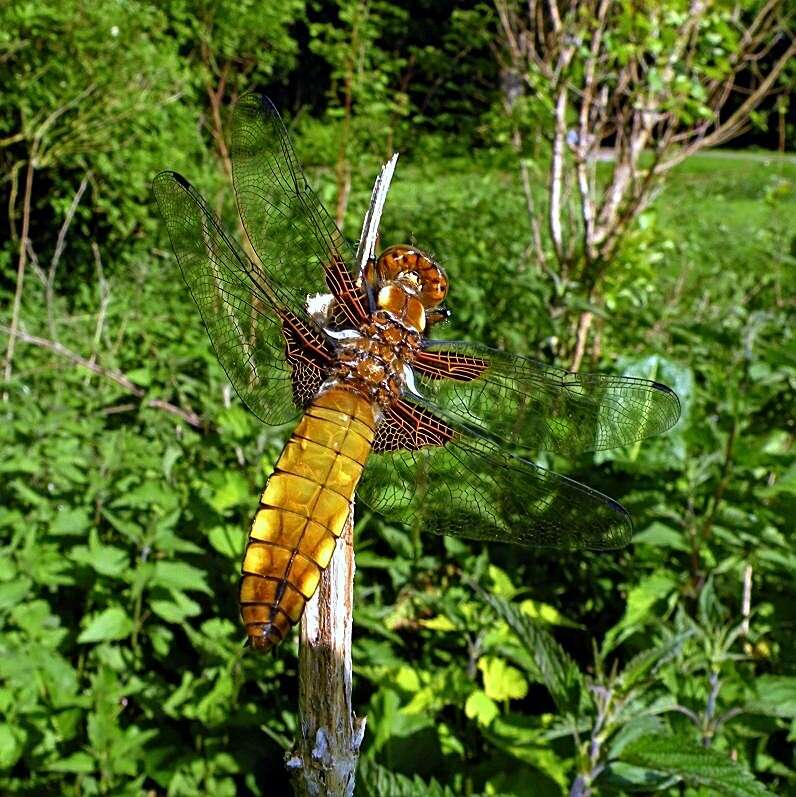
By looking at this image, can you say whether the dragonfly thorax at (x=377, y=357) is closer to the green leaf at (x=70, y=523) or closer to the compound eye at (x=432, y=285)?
the compound eye at (x=432, y=285)

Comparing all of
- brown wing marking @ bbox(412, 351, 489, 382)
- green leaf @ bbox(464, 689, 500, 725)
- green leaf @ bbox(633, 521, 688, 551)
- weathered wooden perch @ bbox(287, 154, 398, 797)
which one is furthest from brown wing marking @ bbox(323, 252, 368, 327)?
green leaf @ bbox(633, 521, 688, 551)

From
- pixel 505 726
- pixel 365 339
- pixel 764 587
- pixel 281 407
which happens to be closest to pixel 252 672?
pixel 505 726

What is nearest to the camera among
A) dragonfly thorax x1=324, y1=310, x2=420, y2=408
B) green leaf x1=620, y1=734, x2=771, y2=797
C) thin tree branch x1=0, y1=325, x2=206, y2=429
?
dragonfly thorax x1=324, y1=310, x2=420, y2=408

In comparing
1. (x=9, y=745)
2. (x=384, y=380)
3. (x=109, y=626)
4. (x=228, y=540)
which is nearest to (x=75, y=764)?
(x=9, y=745)

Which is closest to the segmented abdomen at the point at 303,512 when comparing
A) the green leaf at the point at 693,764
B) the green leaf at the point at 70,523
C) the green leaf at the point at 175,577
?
the green leaf at the point at 693,764

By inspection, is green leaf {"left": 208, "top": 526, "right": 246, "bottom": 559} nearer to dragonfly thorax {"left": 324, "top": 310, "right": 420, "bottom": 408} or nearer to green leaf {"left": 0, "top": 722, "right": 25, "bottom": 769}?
green leaf {"left": 0, "top": 722, "right": 25, "bottom": 769}

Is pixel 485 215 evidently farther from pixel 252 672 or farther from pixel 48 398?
pixel 252 672
